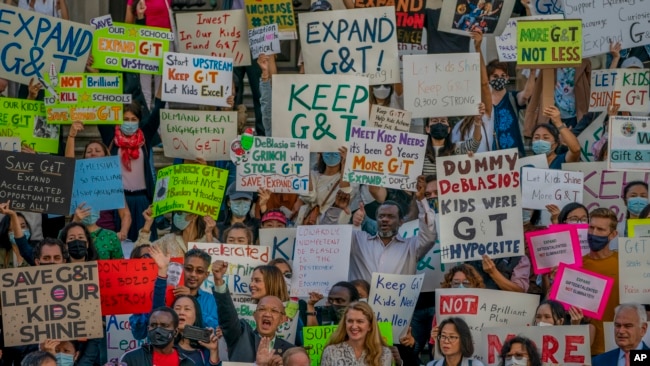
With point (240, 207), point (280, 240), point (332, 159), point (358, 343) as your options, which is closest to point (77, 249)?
point (280, 240)

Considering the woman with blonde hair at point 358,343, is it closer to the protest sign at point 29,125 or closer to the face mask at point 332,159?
the face mask at point 332,159

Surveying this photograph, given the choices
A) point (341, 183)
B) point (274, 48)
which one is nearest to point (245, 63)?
point (274, 48)

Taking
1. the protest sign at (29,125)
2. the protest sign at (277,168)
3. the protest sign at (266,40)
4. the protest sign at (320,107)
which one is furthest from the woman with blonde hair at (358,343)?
the protest sign at (29,125)

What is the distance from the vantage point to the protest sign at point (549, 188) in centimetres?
1714

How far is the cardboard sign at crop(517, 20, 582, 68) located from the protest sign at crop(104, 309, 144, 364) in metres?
4.38

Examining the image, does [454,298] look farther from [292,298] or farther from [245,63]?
[245,63]

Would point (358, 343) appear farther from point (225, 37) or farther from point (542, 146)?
point (225, 37)

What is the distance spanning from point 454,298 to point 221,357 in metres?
1.86

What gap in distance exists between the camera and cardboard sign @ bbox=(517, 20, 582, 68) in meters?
18.3

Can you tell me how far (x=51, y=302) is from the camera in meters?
15.4

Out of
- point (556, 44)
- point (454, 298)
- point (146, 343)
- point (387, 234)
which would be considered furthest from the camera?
point (556, 44)

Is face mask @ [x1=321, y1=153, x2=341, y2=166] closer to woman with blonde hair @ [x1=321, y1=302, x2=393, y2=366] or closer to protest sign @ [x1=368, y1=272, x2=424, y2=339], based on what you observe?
protest sign @ [x1=368, y1=272, x2=424, y2=339]

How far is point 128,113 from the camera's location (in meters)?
18.6

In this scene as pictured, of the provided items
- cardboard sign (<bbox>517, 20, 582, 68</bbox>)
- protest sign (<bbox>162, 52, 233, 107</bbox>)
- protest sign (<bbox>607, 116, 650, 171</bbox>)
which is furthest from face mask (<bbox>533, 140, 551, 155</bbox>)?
protest sign (<bbox>162, 52, 233, 107</bbox>)
